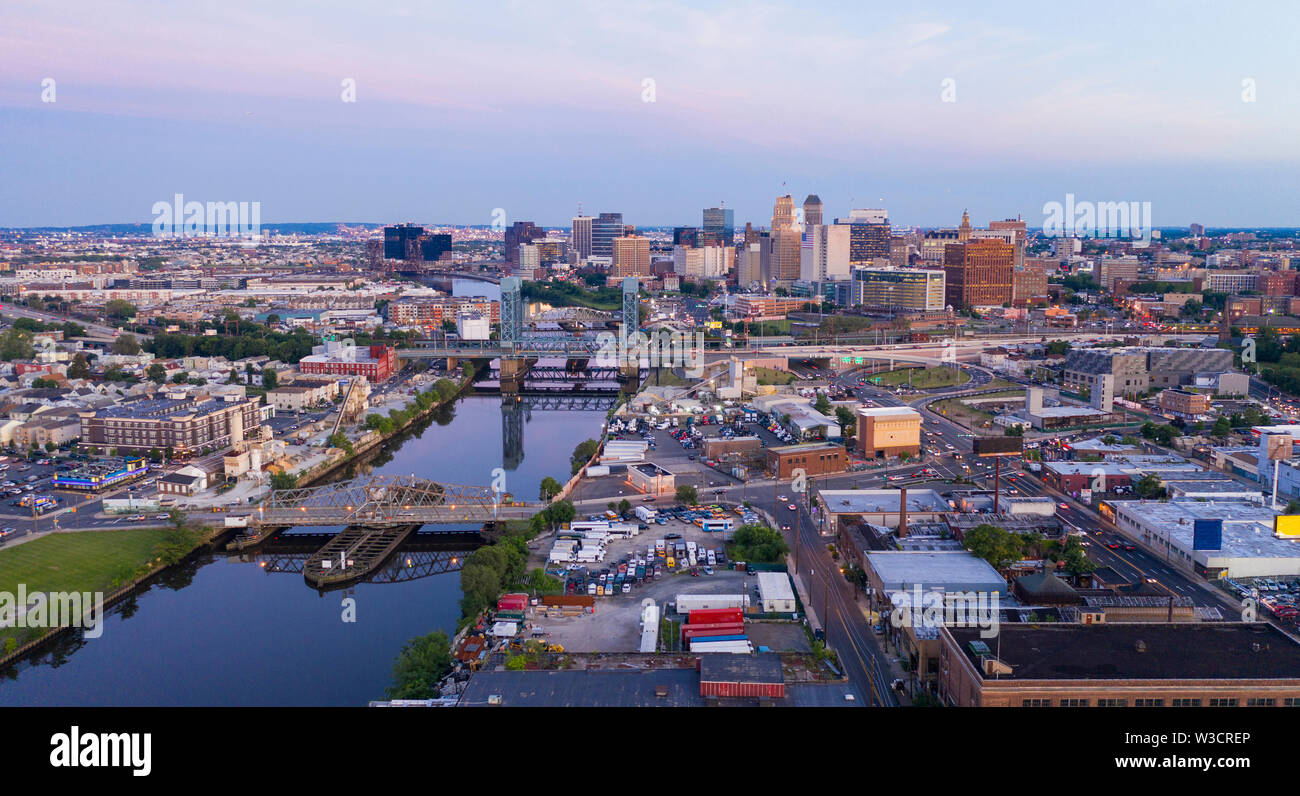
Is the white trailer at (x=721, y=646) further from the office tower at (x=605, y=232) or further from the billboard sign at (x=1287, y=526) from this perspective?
the office tower at (x=605, y=232)

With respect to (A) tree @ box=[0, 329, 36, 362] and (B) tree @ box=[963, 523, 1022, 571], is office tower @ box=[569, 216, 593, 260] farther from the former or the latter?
(B) tree @ box=[963, 523, 1022, 571]

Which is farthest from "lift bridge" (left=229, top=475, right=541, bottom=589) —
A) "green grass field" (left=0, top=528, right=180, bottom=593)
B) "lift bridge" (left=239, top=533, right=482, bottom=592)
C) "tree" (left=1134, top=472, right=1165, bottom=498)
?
"tree" (left=1134, top=472, right=1165, bottom=498)

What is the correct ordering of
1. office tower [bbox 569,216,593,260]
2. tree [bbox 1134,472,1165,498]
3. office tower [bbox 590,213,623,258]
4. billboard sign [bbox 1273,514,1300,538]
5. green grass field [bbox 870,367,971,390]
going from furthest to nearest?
1. office tower [bbox 569,216,593,260]
2. office tower [bbox 590,213,623,258]
3. green grass field [bbox 870,367,971,390]
4. tree [bbox 1134,472,1165,498]
5. billboard sign [bbox 1273,514,1300,538]

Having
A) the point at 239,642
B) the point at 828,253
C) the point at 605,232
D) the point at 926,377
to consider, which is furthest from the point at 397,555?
the point at 605,232

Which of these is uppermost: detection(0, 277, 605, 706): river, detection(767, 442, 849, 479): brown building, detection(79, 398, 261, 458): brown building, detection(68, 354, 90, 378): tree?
detection(68, 354, 90, 378): tree
